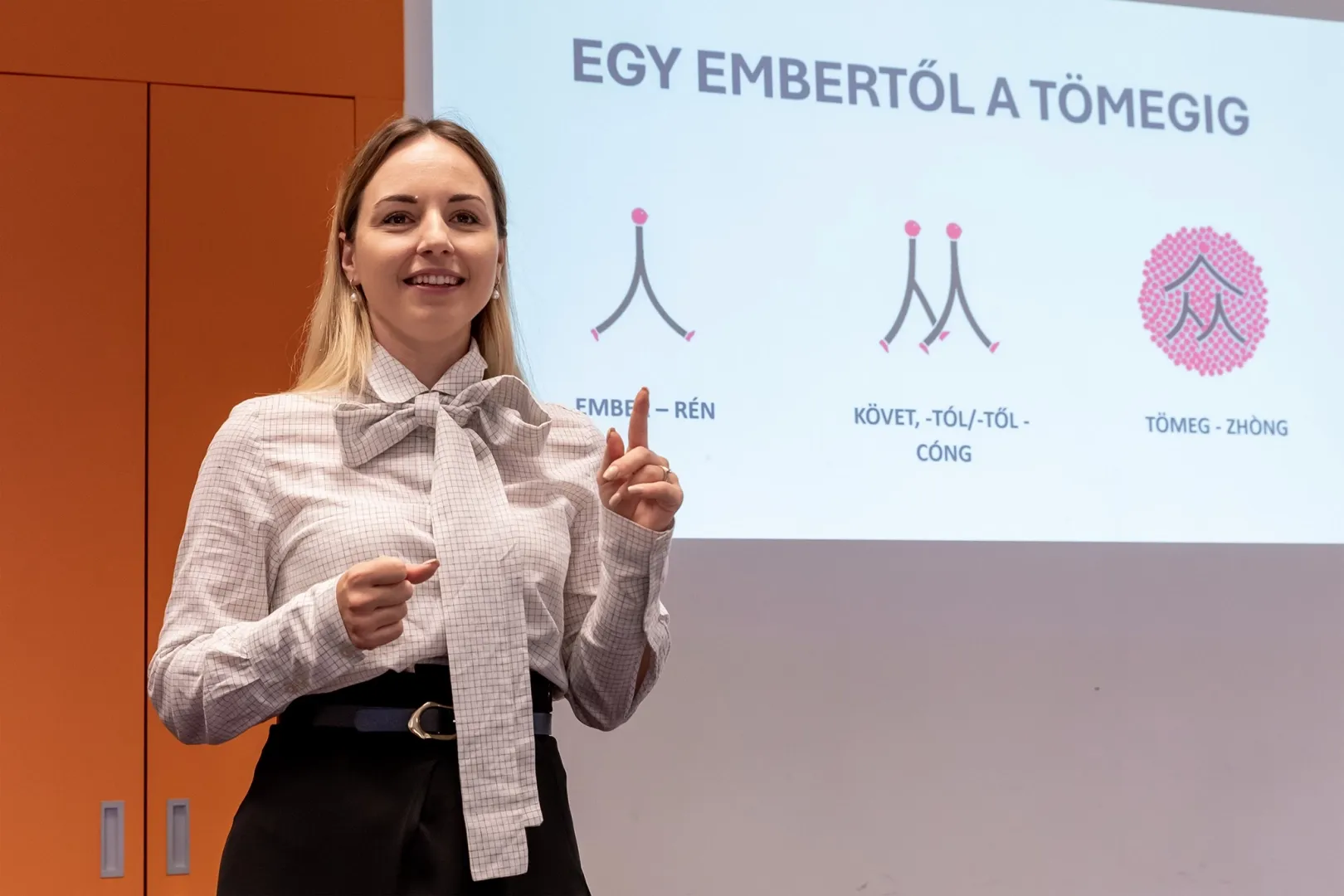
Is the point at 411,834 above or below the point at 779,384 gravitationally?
below

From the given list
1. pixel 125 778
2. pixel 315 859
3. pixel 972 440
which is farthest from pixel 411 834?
pixel 972 440

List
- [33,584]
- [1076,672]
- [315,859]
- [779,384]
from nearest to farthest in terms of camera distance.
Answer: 1. [315,859]
2. [33,584]
3. [779,384]
4. [1076,672]

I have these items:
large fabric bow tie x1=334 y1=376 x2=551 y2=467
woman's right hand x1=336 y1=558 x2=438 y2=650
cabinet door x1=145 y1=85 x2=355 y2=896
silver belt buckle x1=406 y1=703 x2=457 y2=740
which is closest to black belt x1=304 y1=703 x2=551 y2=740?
silver belt buckle x1=406 y1=703 x2=457 y2=740

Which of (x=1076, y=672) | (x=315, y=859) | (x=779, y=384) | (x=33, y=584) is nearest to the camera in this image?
(x=315, y=859)

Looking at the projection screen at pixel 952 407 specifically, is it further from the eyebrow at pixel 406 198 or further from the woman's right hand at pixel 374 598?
the woman's right hand at pixel 374 598

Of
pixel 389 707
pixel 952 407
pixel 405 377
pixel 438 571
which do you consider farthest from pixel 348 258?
pixel 952 407

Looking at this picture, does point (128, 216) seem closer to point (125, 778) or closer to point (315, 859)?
point (125, 778)

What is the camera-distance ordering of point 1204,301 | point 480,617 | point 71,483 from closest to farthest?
point 480,617
point 71,483
point 1204,301

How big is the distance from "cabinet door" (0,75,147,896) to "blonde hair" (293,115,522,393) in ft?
2.84

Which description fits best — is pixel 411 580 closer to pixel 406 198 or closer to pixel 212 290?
pixel 406 198

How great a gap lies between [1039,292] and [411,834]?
5.70 ft

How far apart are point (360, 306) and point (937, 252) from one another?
1.36 metres

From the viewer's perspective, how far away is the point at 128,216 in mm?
2229

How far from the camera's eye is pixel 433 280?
139 centimetres
